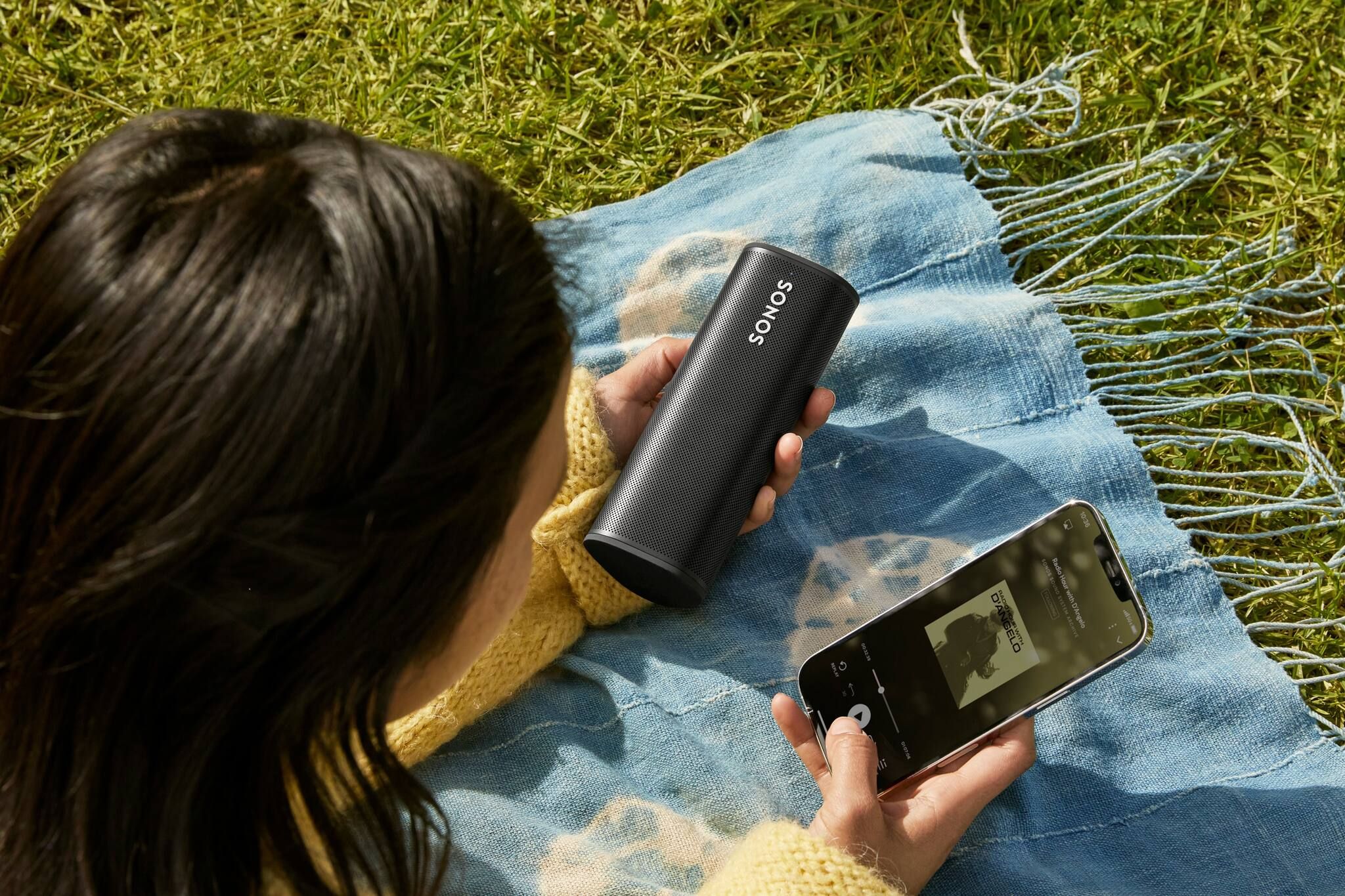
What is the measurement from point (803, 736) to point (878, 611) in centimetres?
18

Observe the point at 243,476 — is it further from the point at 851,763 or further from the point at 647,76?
the point at 647,76

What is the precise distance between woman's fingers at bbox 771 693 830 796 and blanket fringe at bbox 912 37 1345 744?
506 mm

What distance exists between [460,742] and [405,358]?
630mm

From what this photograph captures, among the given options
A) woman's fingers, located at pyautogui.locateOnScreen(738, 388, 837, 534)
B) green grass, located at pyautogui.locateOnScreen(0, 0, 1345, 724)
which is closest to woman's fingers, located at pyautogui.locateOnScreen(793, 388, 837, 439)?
woman's fingers, located at pyautogui.locateOnScreen(738, 388, 837, 534)

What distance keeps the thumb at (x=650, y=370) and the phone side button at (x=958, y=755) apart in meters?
0.48

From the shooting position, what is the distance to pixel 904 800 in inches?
40.8

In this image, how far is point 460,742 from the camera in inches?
43.8

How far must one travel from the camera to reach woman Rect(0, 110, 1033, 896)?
0.57 meters

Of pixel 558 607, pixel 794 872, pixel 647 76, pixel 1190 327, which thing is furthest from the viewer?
pixel 647 76

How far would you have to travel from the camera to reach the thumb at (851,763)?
0.98 m

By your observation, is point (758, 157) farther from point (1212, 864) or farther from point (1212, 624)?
point (1212, 864)

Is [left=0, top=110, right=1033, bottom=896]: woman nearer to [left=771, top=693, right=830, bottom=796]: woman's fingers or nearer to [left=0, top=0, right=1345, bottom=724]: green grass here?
[left=771, top=693, right=830, bottom=796]: woman's fingers

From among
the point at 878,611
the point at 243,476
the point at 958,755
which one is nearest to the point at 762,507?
the point at 878,611

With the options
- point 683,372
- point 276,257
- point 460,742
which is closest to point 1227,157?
point 683,372
